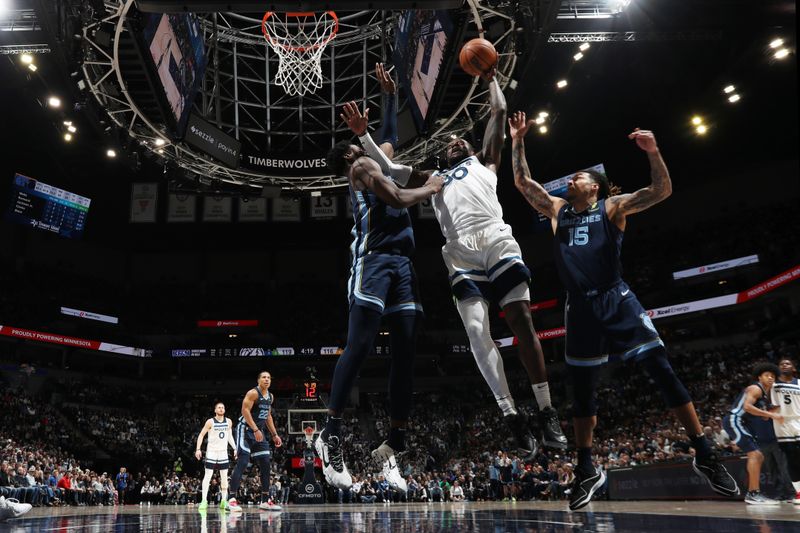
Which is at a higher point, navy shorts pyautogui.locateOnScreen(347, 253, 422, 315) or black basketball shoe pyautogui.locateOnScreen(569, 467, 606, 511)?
navy shorts pyautogui.locateOnScreen(347, 253, 422, 315)

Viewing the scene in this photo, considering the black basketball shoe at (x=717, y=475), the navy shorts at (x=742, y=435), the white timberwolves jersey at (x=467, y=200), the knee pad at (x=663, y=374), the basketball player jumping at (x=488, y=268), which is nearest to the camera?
the black basketball shoe at (x=717, y=475)

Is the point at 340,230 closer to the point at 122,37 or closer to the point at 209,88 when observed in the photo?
the point at 209,88

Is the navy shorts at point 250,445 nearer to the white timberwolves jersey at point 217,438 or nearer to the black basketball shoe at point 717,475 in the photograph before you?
the white timberwolves jersey at point 217,438

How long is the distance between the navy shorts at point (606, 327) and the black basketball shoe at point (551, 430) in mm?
415

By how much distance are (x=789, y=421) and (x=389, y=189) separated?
6.42 metres

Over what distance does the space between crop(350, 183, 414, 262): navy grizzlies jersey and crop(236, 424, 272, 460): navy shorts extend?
6256mm

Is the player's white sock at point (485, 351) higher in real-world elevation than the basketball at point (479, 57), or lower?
lower

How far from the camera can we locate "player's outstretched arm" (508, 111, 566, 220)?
4910mm

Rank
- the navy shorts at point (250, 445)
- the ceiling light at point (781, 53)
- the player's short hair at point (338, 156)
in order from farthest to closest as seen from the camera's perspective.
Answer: the ceiling light at point (781, 53)
the navy shorts at point (250, 445)
the player's short hair at point (338, 156)

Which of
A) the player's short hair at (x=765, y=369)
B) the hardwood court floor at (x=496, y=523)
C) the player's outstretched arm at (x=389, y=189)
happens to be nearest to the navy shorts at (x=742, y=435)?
the player's short hair at (x=765, y=369)

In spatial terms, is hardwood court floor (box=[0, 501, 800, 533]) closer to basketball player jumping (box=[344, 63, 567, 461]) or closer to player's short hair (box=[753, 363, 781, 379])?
basketball player jumping (box=[344, 63, 567, 461])

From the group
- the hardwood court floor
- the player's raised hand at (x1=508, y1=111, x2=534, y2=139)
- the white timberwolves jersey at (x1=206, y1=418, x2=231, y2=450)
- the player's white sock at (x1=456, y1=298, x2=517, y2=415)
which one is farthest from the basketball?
the white timberwolves jersey at (x1=206, y1=418, x2=231, y2=450)

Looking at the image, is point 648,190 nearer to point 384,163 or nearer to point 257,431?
point 384,163

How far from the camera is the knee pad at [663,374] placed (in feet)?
13.4
